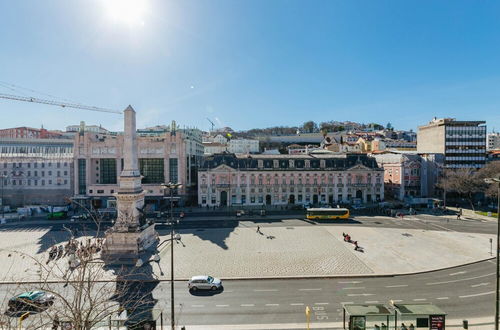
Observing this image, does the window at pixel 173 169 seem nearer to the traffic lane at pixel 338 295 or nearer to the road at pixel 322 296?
the road at pixel 322 296

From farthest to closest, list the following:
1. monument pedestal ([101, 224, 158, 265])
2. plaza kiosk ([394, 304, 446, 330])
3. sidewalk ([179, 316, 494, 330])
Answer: monument pedestal ([101, 224, 158, 265]) < sidewalk ([179, 316, 494, 330]) < plaza kiosk ([394, 304, 446, 330])

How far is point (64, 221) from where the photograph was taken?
2089 inches

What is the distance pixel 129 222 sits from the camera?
34.8m

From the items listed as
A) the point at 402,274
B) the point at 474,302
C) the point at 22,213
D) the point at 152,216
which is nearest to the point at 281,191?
the point at 152,216

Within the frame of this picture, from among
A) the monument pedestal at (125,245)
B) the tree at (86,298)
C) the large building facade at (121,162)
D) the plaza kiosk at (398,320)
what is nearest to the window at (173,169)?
the large building facade at (121,162)

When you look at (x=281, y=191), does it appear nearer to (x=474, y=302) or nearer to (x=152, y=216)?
(x=152, y=216)

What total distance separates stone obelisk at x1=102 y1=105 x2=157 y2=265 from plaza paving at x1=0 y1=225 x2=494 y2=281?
319 centimetres

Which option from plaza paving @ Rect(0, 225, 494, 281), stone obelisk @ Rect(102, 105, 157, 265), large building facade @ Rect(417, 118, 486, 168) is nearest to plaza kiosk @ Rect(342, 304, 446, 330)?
plaza paving @ Rect(0, 225, 494, 281)

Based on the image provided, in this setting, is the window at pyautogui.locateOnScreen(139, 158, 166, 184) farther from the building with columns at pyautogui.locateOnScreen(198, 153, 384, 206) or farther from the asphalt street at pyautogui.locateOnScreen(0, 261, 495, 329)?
the asphalt street at pyautogui.locateOnScreen(0, 261, 495, 329)

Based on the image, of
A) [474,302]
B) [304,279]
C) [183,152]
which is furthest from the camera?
[183,152]

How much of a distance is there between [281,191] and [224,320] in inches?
1939

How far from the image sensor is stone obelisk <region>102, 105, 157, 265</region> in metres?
33.3

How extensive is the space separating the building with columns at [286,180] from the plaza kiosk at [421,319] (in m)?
51.1

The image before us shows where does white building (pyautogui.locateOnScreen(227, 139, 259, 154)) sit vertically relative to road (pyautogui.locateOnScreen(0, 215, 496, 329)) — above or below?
above
